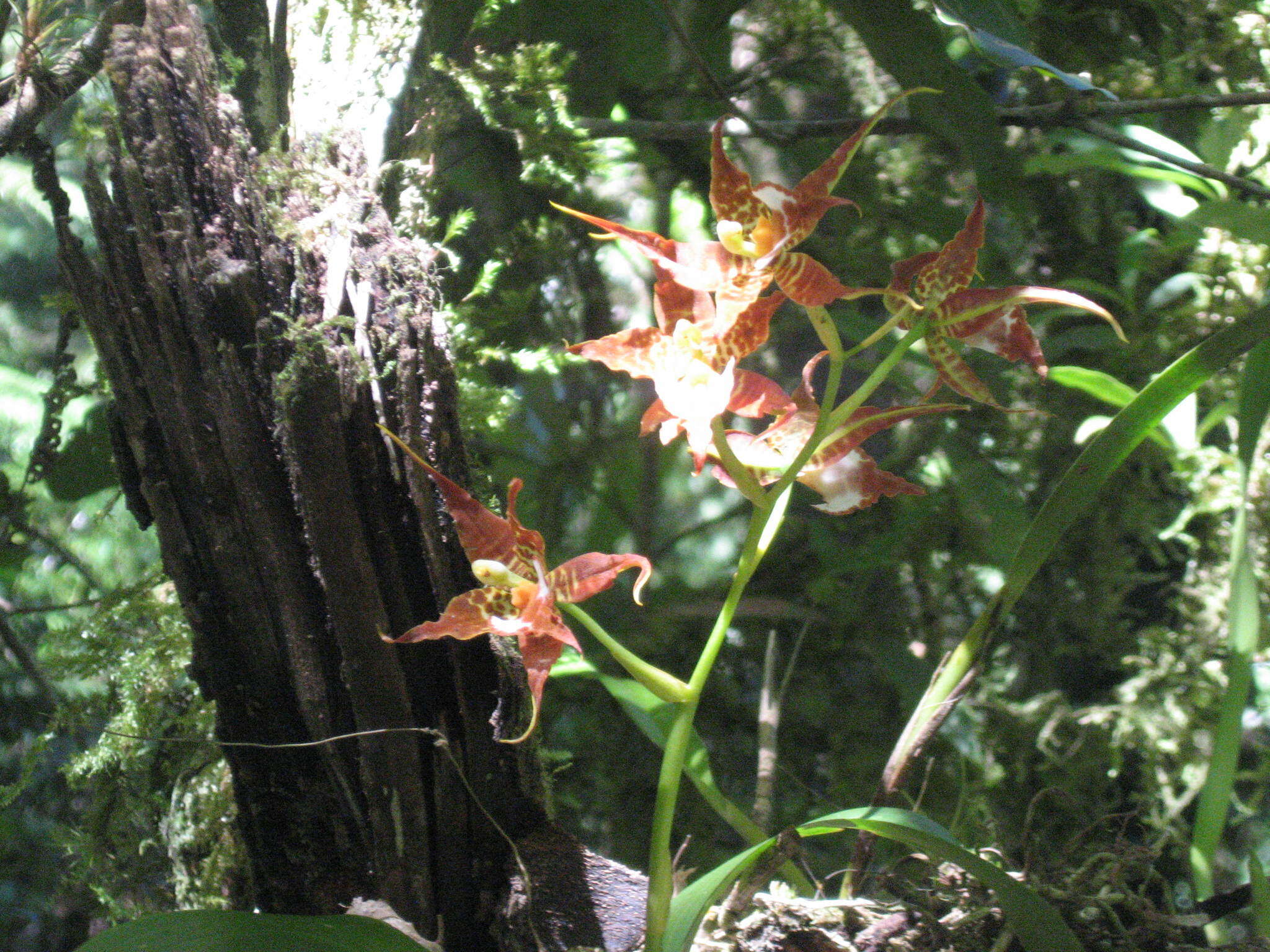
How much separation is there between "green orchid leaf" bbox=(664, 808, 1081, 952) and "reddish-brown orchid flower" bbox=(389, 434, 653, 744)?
0.15 meters

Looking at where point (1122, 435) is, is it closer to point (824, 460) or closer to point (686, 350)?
point (824, 460)

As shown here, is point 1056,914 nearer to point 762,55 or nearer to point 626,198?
point 762,55

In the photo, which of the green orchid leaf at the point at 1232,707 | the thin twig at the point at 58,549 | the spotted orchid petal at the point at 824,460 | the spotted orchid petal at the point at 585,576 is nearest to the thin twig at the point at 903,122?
the green orchid leaf at the point at 1232,707

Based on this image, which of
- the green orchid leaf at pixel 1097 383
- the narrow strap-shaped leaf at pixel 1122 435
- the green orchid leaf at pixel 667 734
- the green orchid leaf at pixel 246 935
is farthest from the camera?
the green orchid leaf at pixel 1097 383

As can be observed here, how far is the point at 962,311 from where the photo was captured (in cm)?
56

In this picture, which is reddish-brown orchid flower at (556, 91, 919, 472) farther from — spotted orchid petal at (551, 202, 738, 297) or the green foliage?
the green foliage

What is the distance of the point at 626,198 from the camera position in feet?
4.77

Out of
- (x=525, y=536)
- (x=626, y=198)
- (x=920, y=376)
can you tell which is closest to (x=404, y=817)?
(x=525, y=536)

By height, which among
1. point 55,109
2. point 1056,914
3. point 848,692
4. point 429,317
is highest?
point 55,109

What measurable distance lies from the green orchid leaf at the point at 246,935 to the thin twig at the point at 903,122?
2.62ft

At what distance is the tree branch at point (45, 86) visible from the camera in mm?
741

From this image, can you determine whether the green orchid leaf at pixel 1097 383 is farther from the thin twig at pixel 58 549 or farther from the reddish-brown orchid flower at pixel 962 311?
the thin twig at pixel 58 549

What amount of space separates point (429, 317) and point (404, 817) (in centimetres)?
36

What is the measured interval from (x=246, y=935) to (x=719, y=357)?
46 centimetres
